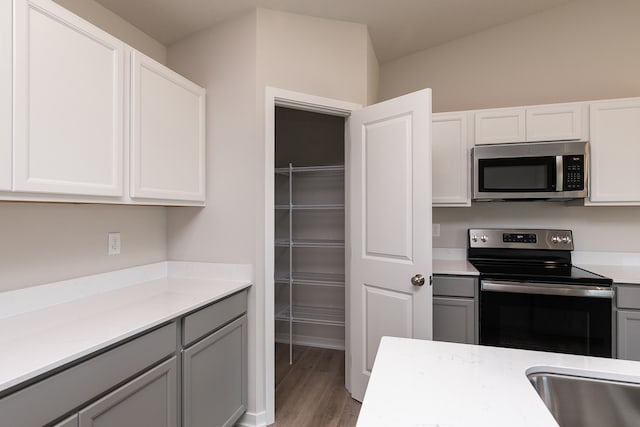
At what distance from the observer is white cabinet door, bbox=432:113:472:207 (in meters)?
2.56

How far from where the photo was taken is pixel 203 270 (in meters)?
2.14

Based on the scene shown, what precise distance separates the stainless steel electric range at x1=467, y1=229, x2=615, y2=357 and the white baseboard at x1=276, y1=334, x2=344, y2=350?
4.52 ft

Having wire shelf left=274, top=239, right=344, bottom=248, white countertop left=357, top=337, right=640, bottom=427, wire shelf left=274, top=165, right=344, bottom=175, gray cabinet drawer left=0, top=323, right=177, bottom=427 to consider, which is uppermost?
wire shelf left=274, top=165, right=344, bottom=175

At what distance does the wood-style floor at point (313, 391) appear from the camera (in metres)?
2.09

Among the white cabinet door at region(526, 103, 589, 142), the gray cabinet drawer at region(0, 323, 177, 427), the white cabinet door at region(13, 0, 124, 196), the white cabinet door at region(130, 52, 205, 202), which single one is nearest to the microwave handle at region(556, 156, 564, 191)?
the white cabinet door at region(526, 103, 589, 142)

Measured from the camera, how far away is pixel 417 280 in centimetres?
189

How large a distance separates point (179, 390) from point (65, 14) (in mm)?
1612

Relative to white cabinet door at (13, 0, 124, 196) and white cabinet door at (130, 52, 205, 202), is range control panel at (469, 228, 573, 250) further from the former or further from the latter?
white cabinet door at (13, 0, 124, 196)

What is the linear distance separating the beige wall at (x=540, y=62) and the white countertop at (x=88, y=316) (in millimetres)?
2426

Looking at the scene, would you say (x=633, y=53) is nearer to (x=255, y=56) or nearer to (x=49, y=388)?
(x=255, y=56)

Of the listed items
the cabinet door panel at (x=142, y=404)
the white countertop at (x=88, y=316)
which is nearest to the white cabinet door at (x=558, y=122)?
the white countertop at (x=88, y=316)

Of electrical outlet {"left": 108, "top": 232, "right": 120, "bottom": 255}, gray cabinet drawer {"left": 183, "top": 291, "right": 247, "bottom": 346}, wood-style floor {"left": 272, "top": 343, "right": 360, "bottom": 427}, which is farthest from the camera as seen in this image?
wood-style floor {"left": 272, "top": 343, "right": 360, "bottom": 427}

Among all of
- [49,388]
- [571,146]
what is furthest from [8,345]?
[571,146]

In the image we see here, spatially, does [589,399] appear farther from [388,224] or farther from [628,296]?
[628,296]
